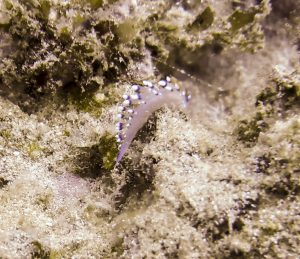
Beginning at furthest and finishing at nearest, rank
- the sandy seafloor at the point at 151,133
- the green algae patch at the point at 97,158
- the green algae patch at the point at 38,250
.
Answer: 1. the green algae patch at the point at 97,158
2. the green algae patch at the point at 38,250
3. the sandy seafloor at the point at 151,133

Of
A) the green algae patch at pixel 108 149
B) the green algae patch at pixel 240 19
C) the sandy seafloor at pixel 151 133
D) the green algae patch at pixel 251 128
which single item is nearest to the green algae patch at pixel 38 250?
the sandy seafloor at pixel 151 133

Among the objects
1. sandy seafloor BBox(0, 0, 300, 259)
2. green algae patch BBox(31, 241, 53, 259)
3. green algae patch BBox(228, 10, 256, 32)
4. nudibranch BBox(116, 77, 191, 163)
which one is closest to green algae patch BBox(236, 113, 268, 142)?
sandy seafloor BBox(0, 0, 300, 259)

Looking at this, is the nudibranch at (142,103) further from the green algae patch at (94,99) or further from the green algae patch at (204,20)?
the green algae patch at (204,20)

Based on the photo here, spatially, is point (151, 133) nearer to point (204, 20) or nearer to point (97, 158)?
point (97, 158)

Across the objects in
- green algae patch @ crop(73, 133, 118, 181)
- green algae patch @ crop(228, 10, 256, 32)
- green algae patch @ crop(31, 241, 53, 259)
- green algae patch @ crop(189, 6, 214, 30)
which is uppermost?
green algae patch @ crop(228, 10, 256, 32)

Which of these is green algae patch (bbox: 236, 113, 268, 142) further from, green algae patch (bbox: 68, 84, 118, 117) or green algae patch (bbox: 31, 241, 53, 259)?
green algae patch (bbox: 31, 241, 53, 259)

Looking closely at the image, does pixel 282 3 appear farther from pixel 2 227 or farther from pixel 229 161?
pixel 2 227
